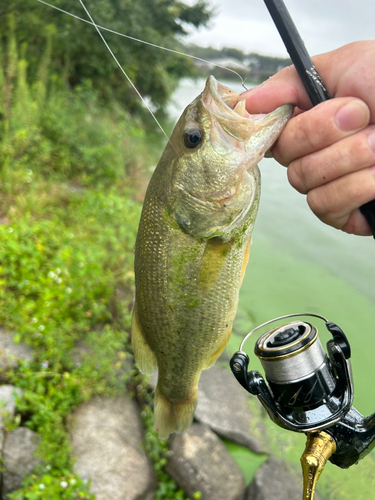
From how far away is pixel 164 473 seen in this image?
9.64 ft

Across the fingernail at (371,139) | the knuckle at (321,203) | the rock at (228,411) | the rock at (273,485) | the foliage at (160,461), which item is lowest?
the rock at (228,411)

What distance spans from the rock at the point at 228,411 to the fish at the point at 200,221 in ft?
7.31

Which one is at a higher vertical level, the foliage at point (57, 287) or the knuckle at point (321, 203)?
the knuckle at point (321, 203)

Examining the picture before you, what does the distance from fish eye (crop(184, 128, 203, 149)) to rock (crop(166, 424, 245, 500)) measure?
2.51 meters

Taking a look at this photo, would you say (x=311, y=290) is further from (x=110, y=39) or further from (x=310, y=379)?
(x=110, y=39)

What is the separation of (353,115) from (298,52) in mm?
254

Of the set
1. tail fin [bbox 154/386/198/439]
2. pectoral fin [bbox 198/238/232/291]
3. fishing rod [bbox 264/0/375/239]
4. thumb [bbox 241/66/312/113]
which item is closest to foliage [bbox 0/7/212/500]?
tail fin [bbox 154/386/198/439]

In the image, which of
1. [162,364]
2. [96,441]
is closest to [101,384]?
[96,441]

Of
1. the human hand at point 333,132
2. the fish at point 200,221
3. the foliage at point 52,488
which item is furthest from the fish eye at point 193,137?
the foliage at point 52,488

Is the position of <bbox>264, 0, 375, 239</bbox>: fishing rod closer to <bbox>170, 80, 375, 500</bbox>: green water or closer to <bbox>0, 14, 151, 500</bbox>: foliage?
<bbox>0, 14, 151, 500</bbox>: foliage

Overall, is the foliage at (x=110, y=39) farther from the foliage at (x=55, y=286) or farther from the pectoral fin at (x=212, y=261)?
the pectoral fin at (x=212, y=261)

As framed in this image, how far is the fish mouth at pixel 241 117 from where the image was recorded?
4.01 feet

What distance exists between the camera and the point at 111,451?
2.80 meters

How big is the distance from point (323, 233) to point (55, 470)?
5600 mm
